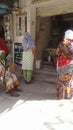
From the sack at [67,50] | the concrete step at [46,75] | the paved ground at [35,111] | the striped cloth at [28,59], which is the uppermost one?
the sack at [67,50]

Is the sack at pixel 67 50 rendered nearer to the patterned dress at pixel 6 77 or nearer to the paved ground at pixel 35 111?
the paved ground at pixel 35 111

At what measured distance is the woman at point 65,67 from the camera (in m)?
5.02

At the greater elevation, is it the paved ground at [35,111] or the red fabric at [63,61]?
the red fabric at [63,61]

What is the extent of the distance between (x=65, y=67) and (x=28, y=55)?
5.91 feet

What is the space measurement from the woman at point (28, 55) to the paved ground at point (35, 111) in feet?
2.50

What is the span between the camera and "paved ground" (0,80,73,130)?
400 centimetres

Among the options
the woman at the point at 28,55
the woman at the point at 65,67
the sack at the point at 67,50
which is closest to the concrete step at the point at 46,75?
the woman at the point at 28,55

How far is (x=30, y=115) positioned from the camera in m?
4.46

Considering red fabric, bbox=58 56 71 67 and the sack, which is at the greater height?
the sack

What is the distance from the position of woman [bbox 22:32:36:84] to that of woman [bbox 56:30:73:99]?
1492 millimetres

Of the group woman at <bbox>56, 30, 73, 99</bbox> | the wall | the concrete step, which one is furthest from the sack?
the wall

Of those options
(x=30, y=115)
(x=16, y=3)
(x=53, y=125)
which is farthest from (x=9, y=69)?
(x=16, y=3)

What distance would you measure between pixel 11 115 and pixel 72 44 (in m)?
2.14

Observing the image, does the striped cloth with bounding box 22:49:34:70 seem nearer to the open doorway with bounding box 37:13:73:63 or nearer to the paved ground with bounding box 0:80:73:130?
the paved ground with bounding box 0:80:73:130
